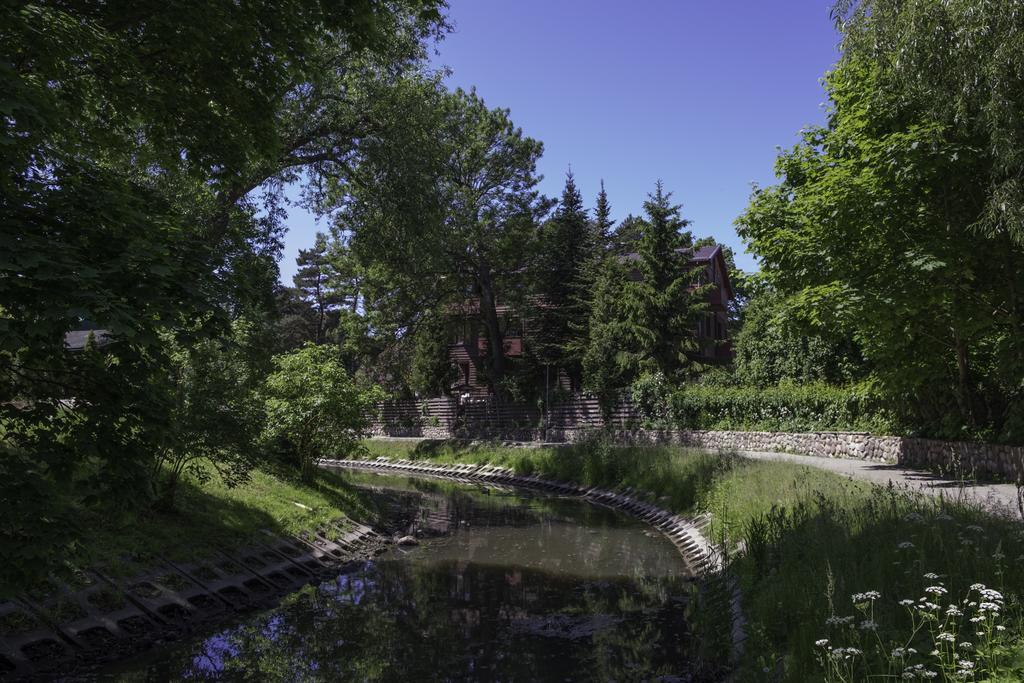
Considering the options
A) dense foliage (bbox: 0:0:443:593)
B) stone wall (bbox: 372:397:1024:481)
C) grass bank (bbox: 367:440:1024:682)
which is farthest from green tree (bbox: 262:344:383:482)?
grass bank (bbox: 367:440:1024:682)

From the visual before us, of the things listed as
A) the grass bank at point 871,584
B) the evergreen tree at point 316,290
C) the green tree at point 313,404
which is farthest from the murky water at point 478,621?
the evergreen tree at point 316,290

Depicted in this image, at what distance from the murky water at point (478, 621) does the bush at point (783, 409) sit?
36.9ft

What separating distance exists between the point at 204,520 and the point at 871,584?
11.5m

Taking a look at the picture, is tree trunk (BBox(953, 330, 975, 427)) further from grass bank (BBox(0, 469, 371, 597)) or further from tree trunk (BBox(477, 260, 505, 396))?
tree trunk (BBox(477, 260, 505, 396))

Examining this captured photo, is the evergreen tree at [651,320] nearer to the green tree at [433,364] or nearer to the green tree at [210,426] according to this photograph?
the green tree at [433,364]

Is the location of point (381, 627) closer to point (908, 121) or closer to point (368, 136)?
point (368, 136)

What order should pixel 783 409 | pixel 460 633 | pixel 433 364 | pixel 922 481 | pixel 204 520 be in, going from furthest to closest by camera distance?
pixel 433 364
pixel 783 409
pixel 922 481
pixel 204 520
pixel 460 633

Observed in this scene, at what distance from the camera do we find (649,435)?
33.7m

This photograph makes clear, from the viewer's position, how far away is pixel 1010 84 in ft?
41.3

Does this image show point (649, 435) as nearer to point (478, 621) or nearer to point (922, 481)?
point (922, 481)

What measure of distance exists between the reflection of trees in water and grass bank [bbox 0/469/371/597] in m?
1.91

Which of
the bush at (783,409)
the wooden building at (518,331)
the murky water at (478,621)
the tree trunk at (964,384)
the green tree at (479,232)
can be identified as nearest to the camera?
the murky water at (478,621)

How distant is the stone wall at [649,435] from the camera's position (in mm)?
17609

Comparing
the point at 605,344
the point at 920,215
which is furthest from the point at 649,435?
the point at 920,215
